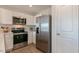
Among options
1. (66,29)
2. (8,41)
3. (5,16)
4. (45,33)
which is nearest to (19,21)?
(5,16)

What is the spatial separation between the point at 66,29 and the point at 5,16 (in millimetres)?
2889

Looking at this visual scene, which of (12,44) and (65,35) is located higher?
(65,35)

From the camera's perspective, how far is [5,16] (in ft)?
15.3

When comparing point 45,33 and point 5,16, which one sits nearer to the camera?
point 45,33

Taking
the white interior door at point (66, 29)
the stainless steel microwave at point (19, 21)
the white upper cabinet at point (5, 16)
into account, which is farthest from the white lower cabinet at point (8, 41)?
the white interior door at point (66, 29)

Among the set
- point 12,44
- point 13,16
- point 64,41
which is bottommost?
point 12,44

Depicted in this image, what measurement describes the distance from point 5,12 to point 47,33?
2.13 meters

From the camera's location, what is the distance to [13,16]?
202 inches

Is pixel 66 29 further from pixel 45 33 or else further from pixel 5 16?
pixel 5 16

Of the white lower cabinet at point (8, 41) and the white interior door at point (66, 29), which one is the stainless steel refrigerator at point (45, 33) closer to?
the white interior door at point (66, 29)

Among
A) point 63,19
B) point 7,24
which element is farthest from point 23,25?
point 63,19

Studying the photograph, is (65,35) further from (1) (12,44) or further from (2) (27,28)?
(2) (27,28)
